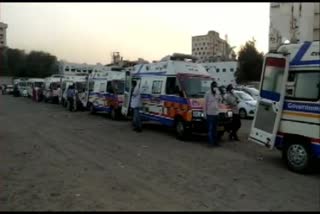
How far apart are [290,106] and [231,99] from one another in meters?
4.70

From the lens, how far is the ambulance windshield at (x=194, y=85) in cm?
1469

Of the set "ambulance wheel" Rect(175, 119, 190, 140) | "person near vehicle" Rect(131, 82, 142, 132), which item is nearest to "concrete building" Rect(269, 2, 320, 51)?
"ambulance wheel" Rect(175, 119, 190, 140)

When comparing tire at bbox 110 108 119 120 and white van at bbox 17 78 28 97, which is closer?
tire at bbox 110 108 119 120

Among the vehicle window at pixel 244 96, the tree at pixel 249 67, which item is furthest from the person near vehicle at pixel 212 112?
the tree at pixel 249 67

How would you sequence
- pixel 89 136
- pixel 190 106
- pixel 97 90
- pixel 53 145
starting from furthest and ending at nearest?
pixel 97 90, pixel 89 136, pixel 190 106, pixel 53 145

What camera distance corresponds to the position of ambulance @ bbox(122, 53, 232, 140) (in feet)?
46.4

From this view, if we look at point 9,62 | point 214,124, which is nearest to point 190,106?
point 214,124

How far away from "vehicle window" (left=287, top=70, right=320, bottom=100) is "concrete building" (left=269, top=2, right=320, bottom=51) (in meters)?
3.22

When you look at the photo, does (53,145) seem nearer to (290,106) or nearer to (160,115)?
(160,115)

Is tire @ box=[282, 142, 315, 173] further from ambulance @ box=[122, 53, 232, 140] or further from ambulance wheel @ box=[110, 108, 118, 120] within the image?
ambulance wheel @ box=[110, 108, 118, 120]

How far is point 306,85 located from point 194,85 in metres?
5.96

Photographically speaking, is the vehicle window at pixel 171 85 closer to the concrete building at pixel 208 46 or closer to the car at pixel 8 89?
the concrete building at pixel 208 46

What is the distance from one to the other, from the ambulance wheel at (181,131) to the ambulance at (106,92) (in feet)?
24.1

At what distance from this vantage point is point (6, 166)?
1000 cm
